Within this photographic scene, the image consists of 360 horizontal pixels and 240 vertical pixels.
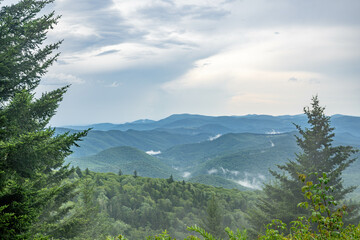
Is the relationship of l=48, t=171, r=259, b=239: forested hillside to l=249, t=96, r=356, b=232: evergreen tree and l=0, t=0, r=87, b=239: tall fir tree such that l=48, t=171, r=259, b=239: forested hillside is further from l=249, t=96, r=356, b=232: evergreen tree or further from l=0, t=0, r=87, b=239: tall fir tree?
l=0, t=0, r=87, b=239: tall fir tree

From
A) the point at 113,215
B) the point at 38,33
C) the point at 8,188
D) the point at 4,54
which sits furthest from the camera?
the point at 113,215

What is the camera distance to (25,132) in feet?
26.6

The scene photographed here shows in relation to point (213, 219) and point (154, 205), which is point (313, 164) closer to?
point (213, 219)

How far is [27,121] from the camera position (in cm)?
959

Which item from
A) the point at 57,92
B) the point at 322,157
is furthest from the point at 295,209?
the point at 57,92

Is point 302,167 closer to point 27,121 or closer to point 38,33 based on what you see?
point 27,121

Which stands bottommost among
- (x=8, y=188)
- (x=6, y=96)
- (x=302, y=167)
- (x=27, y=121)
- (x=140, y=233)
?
(x=140, y=233)

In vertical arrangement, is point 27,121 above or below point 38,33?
below

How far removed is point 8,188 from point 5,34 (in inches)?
284

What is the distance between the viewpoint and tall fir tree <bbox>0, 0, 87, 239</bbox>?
15.2ft

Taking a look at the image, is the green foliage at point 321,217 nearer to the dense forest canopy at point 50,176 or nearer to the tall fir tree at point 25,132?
the dense forest canopy at point 50,176

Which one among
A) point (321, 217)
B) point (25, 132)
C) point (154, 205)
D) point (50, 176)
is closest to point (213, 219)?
point (50, 176)

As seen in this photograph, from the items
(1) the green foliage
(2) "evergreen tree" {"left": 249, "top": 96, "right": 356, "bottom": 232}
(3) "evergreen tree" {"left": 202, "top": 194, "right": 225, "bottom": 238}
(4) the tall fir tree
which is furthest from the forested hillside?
(1) the green foliage

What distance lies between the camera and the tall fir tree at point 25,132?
464 centimetres
